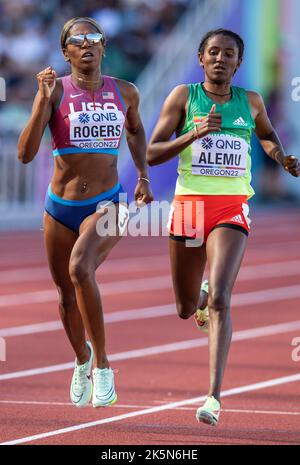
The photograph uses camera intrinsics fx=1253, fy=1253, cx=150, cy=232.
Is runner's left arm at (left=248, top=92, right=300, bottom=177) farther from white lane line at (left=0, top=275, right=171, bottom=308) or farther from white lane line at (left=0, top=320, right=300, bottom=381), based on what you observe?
white lane line at (left=0, top=275, right=171, bottom=308)

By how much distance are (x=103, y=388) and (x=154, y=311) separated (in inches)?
261

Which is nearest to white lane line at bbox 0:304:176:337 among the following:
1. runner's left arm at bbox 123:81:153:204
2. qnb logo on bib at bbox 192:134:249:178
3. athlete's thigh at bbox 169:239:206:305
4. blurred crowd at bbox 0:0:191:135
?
athlete's thigh at bbox 169:239:206:305

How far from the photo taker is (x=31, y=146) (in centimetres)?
731

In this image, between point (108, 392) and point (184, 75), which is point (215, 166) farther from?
point (184, 75)

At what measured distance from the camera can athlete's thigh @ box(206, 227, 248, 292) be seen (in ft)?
23.7

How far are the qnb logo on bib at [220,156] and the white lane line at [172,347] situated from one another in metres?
2.88

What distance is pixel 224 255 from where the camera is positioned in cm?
732

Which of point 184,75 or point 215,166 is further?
point 184,75

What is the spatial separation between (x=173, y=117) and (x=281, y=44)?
24263mm

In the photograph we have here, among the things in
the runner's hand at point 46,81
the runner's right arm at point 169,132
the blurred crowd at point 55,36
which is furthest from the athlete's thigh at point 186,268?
the blurred crowd at point 55,36

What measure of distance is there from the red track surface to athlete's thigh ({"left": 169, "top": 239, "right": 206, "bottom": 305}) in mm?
807

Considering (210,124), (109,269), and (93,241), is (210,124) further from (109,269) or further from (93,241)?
(109,269)
